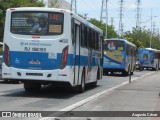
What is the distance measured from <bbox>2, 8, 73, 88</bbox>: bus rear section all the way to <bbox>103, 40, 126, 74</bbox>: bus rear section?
2301 cm

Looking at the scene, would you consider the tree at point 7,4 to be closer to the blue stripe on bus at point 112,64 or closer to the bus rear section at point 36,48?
the blue stripe on bus at point 112,64

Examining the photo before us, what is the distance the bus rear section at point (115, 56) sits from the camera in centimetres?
4100

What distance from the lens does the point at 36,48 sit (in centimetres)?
1802

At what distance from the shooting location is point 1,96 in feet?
59.3

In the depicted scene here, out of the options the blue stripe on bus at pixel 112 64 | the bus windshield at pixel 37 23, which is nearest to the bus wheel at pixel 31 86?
the bus windshield at pixel 37 23

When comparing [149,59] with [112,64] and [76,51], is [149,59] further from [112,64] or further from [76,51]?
[76,51]

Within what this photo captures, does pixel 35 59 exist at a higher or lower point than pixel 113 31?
lower

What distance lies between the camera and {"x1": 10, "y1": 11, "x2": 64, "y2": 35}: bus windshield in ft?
59.3

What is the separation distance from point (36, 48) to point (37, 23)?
950mm

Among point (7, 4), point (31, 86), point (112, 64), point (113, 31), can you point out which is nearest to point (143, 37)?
point (113, 31)

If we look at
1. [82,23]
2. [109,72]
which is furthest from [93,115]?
[109,72]

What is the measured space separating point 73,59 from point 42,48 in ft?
4.31

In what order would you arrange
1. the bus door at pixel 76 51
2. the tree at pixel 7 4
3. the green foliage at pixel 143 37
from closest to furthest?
the bus door at pixel 76 51 < the tree at pixel 7 4 < the green foliage at pixel 143 37

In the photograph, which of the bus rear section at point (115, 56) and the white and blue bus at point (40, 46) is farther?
the bus rear section at point (115, 56)
